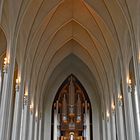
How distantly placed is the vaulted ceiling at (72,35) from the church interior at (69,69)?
0.17 ft

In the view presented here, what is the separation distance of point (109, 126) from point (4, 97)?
11195mm

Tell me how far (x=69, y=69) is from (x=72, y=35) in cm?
461

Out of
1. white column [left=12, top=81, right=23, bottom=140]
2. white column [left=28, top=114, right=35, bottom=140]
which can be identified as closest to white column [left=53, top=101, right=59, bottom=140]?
white column [left=28, top=114, right=35, bottom=140]

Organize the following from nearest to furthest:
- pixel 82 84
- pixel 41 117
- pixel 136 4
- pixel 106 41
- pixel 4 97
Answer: pixel 4 97 → pixel 136 4 → pixel 106 41 → pixel 41 117 → pixel 82 84

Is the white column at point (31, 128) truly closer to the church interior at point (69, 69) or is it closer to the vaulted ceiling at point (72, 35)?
the church interior at point (69, 69)

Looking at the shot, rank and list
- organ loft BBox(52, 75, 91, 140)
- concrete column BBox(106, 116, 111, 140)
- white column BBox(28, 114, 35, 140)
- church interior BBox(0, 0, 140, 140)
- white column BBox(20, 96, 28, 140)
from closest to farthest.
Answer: church interior BBox(0, 0, 140, 140), white column BBox(20, 96, 28, 140), white column BBox(28, 114, 35, 140), concrete column BBox(106, 116, 111, 140), organ loft BBox(52, 75, 91, 140)

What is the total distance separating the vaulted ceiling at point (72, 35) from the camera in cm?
1592

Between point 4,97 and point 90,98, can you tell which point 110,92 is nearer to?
point 90,98

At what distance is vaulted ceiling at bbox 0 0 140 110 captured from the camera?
15.9 m

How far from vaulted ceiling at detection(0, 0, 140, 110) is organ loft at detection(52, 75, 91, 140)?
2089 mm

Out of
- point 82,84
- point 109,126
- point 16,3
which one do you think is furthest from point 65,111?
point 16,3

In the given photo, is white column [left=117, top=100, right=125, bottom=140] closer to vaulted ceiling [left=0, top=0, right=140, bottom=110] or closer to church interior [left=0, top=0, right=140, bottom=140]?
church interior [left=0, top=0, right=140, bottom=140]

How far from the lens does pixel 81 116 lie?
26156 mm

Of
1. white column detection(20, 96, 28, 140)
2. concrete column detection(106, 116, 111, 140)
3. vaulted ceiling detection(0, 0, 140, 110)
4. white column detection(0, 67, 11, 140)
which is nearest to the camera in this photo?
white column detection(0, 67, 11, 140)
